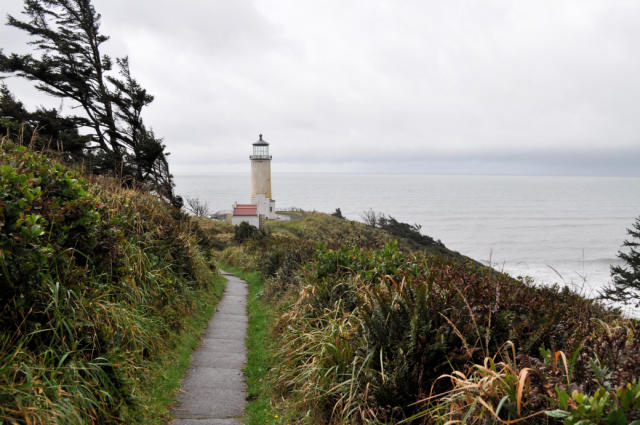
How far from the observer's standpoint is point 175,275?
7480mm

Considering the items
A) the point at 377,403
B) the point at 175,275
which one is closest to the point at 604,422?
the point at 377,403

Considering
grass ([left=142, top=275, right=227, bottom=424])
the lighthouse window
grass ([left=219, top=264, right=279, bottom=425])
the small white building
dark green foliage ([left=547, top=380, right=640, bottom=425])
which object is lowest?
grass ([left=219, top=264, right=279, bottom=425])

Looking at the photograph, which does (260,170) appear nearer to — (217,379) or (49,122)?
(49,122)

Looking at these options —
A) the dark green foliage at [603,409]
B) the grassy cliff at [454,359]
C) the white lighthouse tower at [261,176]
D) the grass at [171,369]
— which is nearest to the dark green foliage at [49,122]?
the grass at [171,369]

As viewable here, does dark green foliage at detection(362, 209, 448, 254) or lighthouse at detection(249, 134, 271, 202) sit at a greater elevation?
lighthouse at detection(249, 134, 271, 202)

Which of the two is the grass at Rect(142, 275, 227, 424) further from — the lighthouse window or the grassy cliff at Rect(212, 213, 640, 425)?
the lighthouse window

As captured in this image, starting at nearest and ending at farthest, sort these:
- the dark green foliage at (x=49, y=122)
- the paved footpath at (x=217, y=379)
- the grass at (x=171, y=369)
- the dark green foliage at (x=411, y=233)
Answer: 1. the grass at (x=171, y=369)
2. the paved footpath at (x=217, y=379)
3. the dark green foliage at (x=49, y=122)
4. the dark green foliage at (x=411, y=233)

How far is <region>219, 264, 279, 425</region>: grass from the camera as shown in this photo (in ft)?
14.0

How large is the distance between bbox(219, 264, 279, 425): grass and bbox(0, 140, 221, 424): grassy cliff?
34.9 inches

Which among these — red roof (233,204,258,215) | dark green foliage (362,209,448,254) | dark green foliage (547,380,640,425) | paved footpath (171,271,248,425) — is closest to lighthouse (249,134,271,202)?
red roof (233,204,258,215)

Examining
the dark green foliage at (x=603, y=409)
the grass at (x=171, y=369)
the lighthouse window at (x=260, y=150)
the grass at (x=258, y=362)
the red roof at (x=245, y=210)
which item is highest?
the lighthouse window at (x=260, y=150)

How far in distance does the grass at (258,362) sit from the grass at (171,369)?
2.61ft

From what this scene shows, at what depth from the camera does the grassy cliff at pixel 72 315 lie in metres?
3.03

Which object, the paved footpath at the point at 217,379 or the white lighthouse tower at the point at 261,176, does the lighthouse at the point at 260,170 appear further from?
the paved footpath at the point at 217,379
